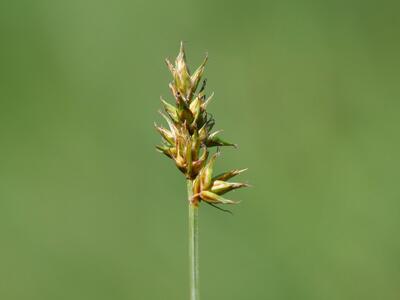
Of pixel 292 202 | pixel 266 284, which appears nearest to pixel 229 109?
pixel 292 202

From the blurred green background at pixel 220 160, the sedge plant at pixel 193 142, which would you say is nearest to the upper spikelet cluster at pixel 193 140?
the sedge plant at pixel 193 142

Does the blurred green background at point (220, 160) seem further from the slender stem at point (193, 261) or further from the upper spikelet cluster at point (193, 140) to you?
the slender stem at point (193, 261)

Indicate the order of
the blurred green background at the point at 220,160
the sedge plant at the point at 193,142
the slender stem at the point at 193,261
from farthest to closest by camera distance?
1. the blurred green background at the point at 220,160
2. the sedge plant at the point at 193,142
3. the slender stem at the point at 193,261

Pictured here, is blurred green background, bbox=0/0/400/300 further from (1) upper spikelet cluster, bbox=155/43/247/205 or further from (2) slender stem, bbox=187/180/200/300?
(2) slender stem, bbox=187/180/200/300

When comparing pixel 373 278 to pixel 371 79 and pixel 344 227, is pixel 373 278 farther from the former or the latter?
pixel 371 79

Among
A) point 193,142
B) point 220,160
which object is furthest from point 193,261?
point 220,160

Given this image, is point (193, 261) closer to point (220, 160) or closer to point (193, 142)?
point (193, 142)
